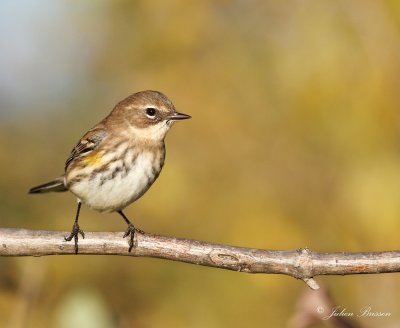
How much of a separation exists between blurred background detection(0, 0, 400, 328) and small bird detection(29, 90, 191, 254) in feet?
3.08

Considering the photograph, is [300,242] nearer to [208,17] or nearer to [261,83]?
[261,83]

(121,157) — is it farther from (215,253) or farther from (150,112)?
(215,253)

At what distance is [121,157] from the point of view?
7090mm

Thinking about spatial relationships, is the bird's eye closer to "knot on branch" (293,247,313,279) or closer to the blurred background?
the blurred background

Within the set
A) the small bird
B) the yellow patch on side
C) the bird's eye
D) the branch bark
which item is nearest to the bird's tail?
Result: the small bird

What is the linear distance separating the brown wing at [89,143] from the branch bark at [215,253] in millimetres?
1920

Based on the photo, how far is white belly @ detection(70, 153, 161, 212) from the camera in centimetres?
683

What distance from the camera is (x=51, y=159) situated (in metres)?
10.1

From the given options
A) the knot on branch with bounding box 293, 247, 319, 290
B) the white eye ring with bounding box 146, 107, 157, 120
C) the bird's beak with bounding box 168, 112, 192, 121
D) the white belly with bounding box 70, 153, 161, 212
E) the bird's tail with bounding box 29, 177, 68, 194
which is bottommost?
the bird's tail with bounding box 29, 177, 68, 194

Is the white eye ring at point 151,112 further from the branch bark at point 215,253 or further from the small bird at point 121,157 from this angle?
the branch bark at point 215,253

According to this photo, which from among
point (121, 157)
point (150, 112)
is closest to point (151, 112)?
point (150, 112)

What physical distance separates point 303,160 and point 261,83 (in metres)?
1.14

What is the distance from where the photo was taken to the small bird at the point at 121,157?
6.89m

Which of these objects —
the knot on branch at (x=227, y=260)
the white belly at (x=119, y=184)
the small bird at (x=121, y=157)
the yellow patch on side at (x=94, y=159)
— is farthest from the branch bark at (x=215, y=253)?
the yellow patch on side at (x=94, y=159)
